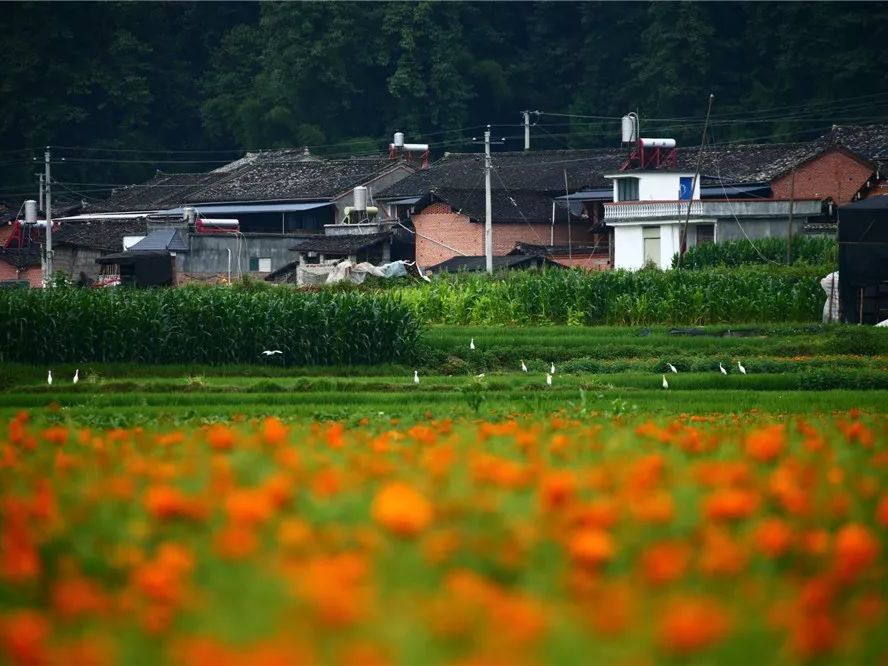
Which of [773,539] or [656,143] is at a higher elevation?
[656,143]

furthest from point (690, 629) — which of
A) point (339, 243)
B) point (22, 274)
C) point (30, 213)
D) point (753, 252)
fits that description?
point (30, 213)

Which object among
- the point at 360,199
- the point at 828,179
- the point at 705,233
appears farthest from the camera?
the point at 360,199

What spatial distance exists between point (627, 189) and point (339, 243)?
1283 cm

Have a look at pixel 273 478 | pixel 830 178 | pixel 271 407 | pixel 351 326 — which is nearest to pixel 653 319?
pixel 351 326

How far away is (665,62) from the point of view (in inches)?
3295

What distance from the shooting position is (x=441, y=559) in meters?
5.58

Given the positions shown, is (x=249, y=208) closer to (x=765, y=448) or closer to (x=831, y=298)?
(x=831, y=298)

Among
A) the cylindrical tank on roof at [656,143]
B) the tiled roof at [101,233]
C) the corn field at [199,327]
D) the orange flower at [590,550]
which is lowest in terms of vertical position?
the orange flower at [590,550]

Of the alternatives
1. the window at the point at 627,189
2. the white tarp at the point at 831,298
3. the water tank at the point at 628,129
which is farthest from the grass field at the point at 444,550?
the water tank at the point at 628,129

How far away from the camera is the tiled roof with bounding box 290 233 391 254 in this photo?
6128 cm

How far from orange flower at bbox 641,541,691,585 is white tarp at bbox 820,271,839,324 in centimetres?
3567

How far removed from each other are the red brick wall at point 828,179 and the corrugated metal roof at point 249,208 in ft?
73.0

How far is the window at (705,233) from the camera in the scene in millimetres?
58719

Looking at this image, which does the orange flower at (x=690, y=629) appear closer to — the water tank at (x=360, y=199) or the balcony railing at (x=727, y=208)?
the balcony railing at (x=727, y=208)
